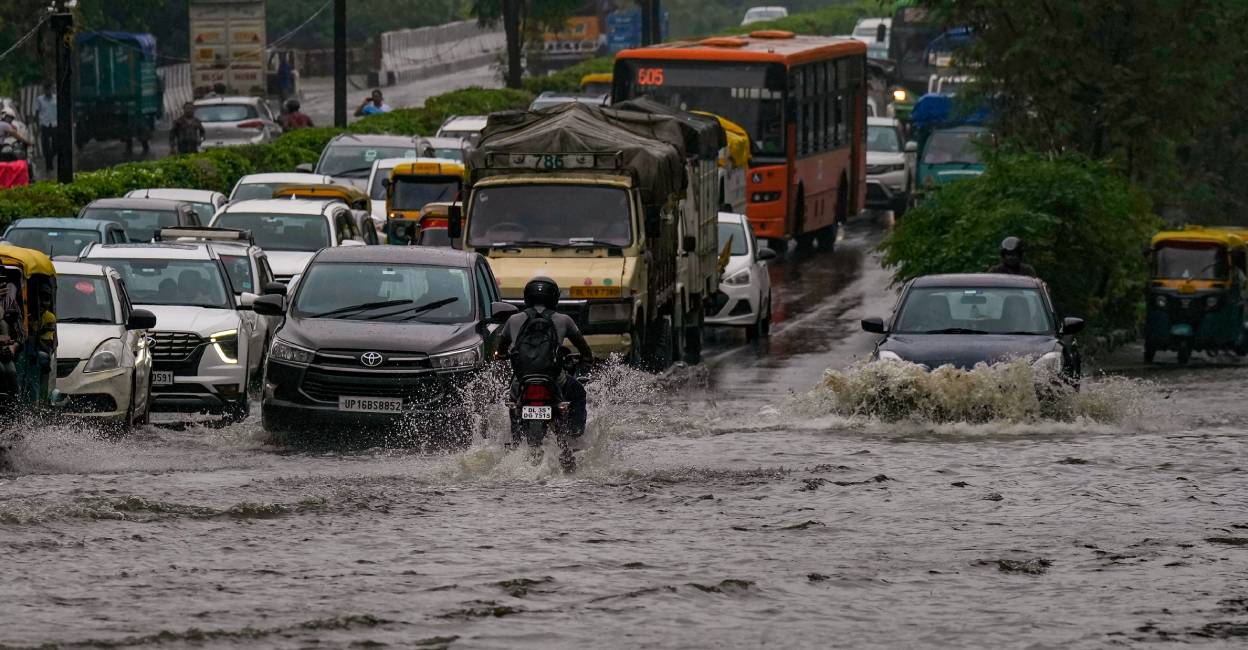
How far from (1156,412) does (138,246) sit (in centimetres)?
975

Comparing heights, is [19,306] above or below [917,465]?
above

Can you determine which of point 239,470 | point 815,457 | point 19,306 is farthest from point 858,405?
point 19,306

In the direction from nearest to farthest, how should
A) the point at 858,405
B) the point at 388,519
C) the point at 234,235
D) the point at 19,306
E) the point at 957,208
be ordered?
the point at 388,519, the point at 19,306, the point at 858,405, the point at 234,235, the point at 957,208

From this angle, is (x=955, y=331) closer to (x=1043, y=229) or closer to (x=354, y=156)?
(x=1043, y=229)

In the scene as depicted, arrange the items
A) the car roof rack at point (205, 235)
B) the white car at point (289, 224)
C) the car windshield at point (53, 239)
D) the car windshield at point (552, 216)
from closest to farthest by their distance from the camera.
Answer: the car windshield at point (552, 216)
the car windshield at point (53, 239)
the car roof rack at point (205, 235)
the white car at point (289, 224)

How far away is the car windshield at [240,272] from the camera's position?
2477 cm

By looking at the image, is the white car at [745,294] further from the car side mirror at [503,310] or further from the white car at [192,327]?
the car side mirror at [503,310]

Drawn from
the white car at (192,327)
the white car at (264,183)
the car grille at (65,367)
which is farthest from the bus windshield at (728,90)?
the car grille at (65,367)

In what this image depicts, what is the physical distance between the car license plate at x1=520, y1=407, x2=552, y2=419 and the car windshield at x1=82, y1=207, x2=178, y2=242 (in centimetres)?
1412

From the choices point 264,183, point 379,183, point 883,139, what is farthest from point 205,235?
point 883,139

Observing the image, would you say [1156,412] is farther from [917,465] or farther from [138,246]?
[138,246]

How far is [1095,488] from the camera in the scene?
1780 centimetres

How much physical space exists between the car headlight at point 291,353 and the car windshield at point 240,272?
4.78m

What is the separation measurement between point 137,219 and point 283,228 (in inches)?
79.4
